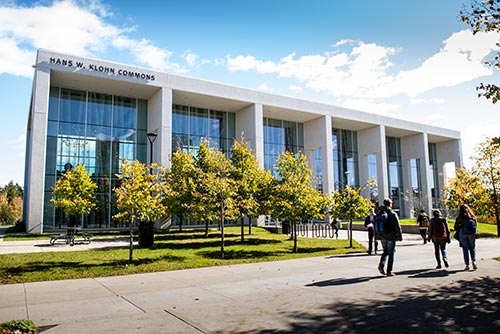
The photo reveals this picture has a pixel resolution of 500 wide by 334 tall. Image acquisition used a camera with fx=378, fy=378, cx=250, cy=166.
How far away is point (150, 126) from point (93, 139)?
15.2 feet

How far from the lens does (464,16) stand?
27.5 ft

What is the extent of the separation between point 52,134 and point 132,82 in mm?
7237

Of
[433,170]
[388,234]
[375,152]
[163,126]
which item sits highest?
[163,126]

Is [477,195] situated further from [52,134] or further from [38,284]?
[52,134]

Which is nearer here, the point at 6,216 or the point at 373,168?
the point at 373,168

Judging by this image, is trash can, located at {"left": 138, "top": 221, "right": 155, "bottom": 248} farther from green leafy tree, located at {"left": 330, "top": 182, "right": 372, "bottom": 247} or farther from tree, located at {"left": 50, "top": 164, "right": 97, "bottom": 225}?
green leafy tree, located at {"left": 330, "top": 182, "right": 372, "bottom": 247}

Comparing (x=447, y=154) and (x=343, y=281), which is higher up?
(x=447, y=154)

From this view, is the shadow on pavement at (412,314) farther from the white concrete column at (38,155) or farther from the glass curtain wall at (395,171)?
the glass curtain wall at (395,171)

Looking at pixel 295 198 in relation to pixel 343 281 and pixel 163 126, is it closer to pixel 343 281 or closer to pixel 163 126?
pixel 343 281

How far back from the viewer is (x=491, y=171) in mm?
27188

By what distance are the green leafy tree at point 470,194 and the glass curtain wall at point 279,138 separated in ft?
51.1

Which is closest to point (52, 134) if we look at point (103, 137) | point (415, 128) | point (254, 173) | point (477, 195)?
point (103, 137)

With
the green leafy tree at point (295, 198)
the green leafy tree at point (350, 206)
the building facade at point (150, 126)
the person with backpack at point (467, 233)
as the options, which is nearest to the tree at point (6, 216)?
the building facade at point (150, 126)

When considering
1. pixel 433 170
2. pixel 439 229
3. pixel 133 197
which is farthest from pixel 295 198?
pixel 433 170
